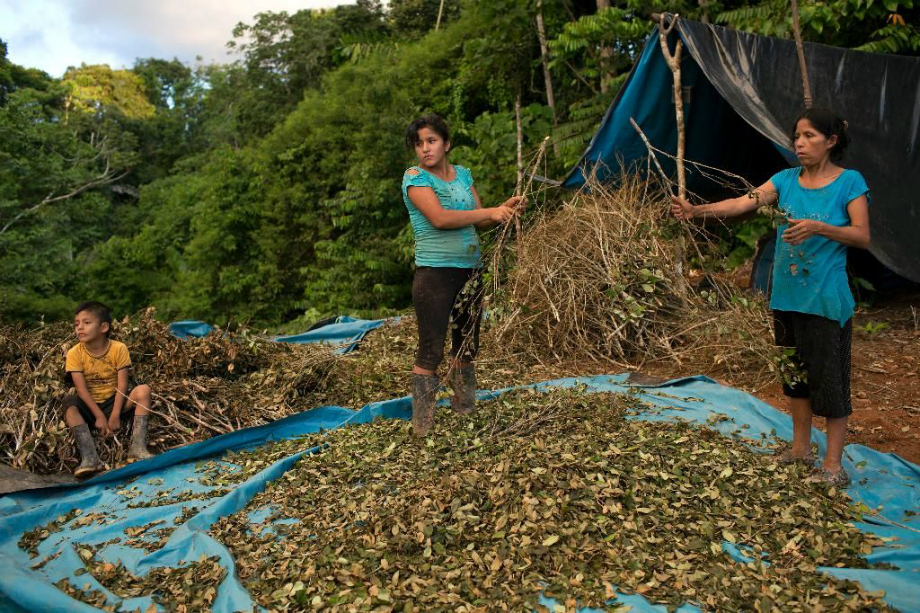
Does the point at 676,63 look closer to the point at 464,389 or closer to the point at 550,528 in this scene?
the point at 464,389

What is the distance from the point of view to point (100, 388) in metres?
3.52

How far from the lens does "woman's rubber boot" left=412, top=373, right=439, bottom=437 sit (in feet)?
10.5

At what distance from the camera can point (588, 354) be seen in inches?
192

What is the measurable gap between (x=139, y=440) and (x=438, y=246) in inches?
68.5

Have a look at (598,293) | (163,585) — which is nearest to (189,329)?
(598,293)

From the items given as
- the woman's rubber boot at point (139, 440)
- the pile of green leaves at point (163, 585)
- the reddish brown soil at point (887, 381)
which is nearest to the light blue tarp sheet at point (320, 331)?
the woman's rubber boot at point (139, 440)

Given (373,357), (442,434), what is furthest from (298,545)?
(373,357)

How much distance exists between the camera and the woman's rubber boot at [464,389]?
3.43m

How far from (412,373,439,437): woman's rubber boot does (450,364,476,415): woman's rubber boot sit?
0.23 meters

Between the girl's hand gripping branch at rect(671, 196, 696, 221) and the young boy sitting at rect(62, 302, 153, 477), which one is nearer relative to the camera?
the girl's hand gripping branch at rect(671, 196, 696, 221)

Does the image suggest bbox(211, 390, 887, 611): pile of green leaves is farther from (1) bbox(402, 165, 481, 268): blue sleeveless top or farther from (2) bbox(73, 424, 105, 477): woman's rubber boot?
(2) bbox(73, 424, 105, 477): woman's rubber boot

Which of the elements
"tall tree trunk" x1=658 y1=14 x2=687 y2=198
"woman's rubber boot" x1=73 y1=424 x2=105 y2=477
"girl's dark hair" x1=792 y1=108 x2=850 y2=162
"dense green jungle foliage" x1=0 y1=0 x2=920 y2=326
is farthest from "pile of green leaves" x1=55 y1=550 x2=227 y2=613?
"dense green jungle foliage" x1=0 y1=0 x2=920 y2=326

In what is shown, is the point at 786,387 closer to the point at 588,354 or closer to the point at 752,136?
the point at 588,354

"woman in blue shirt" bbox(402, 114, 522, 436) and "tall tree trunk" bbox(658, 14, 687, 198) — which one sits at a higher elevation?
"tall tree trunk" bbox(658, 14, 687, 198)
